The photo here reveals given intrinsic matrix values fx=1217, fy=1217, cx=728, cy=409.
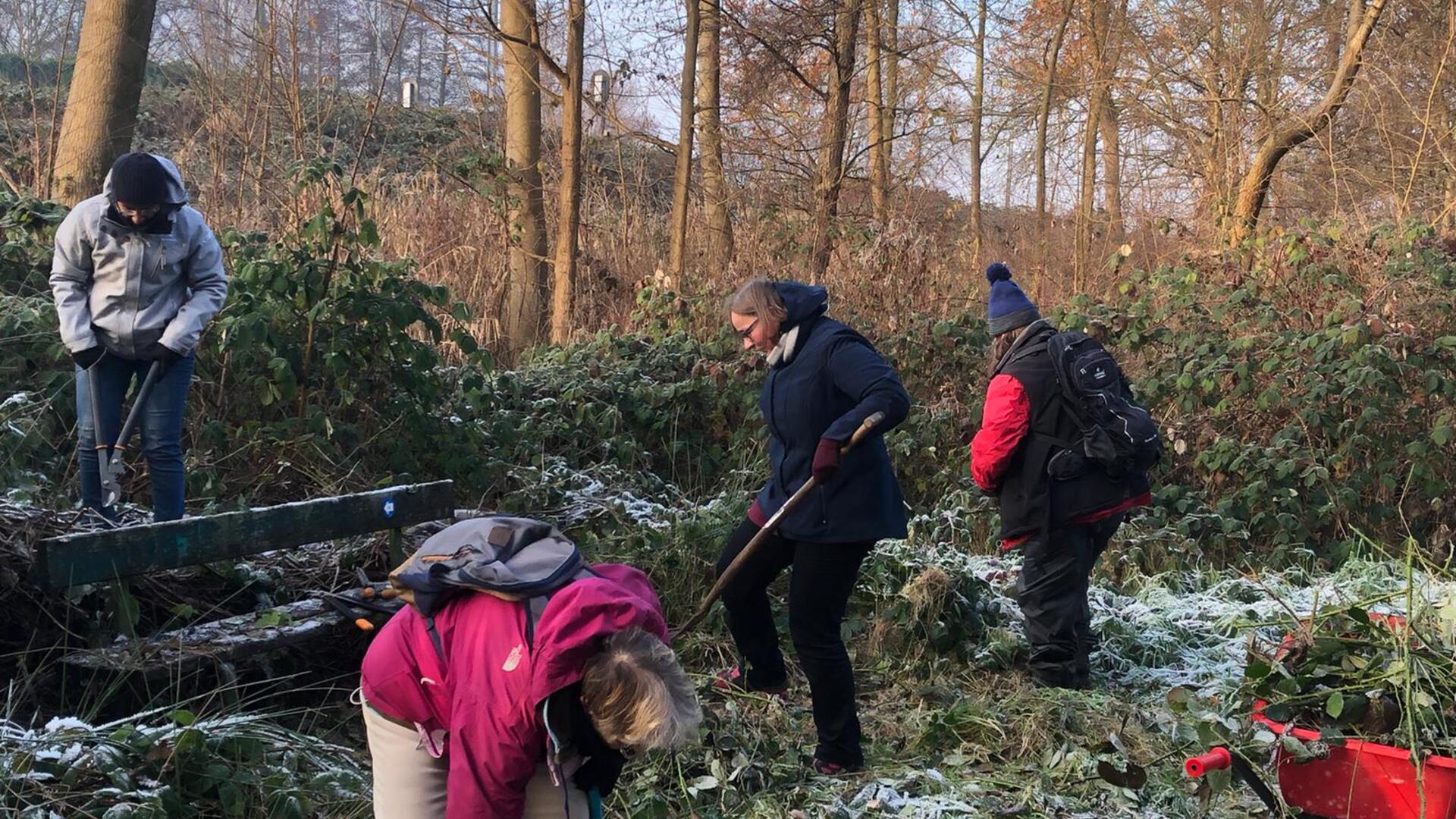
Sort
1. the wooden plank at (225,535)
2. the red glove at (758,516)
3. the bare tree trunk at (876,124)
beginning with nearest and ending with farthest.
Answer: the wooden plank at (225,535), the red glove at (758,516), the bare tree trunk at (876,124)

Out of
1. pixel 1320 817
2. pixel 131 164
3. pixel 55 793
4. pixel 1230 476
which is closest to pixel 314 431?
pixel 131 164

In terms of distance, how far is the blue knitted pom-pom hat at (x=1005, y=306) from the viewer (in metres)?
5.25

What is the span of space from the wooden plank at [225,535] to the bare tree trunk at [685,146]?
594cm

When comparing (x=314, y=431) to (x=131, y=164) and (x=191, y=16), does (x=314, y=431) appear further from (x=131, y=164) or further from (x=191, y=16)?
(x=191, y=16)

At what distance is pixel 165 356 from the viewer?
5340 mm

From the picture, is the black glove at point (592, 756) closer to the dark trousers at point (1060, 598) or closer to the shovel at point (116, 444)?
the dark trousers at point (1060, 598)

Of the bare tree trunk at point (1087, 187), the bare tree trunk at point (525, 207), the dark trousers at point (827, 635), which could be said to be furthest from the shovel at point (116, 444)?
the bare tree trunk at point (1087, 187)

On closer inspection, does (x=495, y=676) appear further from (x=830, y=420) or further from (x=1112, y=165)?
(x=1112, y=165)

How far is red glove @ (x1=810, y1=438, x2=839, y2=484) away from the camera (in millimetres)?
4281

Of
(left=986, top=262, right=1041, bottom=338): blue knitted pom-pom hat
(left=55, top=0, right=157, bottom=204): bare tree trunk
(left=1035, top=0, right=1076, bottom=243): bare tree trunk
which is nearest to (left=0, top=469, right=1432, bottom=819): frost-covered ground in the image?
(left=986, top=262, right=1041, bottom=338): blue knitted pom-pom hat

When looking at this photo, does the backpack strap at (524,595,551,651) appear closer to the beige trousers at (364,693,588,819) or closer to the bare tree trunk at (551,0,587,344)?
the beige trousers at (364,693,588,819)

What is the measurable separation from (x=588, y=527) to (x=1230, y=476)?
14.7ft

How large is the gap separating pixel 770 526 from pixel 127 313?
3.01 meters

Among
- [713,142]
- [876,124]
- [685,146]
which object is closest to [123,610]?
[685,146]
